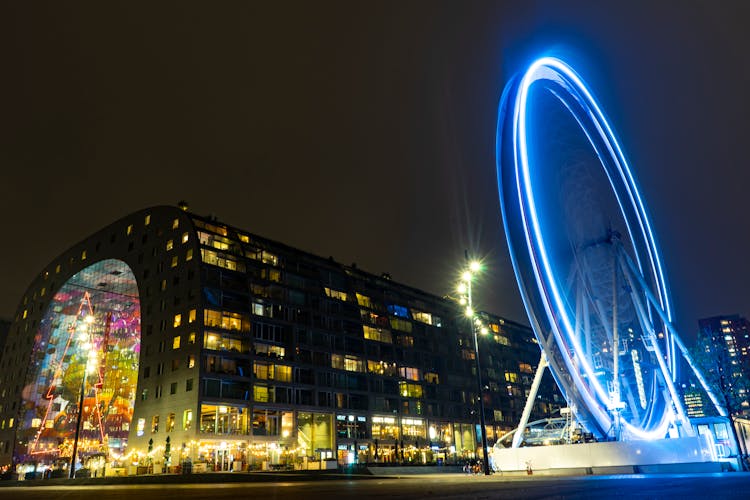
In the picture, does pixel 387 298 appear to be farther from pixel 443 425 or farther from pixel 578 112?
pixel 578 112

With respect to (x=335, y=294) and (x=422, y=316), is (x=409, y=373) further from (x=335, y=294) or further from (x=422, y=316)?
(x=335, y=294)

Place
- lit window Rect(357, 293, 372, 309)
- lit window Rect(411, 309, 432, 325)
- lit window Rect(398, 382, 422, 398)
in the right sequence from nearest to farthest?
lit window Rect(398, 382, 422, 398)
lit window Rect(357, 293, 372, 309)
lit window Rect(411, 309, 432, 325)

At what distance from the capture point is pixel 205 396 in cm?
7519

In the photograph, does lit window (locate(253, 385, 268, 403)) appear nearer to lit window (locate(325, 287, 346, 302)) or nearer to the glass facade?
the glass facade

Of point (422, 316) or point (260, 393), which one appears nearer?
point (260, 393)

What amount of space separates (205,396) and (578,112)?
188ft

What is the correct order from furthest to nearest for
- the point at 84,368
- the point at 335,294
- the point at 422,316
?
the point at 422,316
the point at 335,294
the point at 84,368

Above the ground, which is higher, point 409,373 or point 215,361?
point 409,373

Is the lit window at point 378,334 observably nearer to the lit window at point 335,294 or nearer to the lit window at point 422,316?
the lit window at point 335,294

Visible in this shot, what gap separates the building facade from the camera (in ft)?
259

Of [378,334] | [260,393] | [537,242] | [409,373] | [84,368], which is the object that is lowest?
[260,393]

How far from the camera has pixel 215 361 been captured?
78.7 meters

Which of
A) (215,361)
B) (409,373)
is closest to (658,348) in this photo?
Answer: (215,361)

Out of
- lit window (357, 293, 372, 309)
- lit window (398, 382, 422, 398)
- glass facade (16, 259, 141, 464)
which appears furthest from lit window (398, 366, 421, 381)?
glass facade (16, 259, 141, 464)
